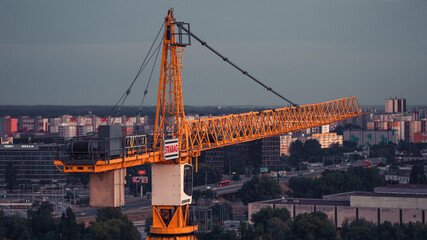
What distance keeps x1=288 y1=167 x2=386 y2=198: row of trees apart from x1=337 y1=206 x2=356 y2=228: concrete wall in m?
22.5

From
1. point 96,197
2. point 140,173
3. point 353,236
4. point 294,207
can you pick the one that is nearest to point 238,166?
point 140,173

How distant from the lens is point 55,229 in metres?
72.8

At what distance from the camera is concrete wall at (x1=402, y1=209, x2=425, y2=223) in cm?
7331

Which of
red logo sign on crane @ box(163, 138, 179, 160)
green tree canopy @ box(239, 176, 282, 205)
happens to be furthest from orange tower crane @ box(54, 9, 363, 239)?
green tree canopy @ box(239, 176, 282, 205)

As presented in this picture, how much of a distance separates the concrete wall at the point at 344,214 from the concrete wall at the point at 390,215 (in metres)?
2.17

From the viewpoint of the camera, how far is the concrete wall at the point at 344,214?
74.2 m

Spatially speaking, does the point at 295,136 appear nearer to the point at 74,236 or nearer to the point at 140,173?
the point at 140,173

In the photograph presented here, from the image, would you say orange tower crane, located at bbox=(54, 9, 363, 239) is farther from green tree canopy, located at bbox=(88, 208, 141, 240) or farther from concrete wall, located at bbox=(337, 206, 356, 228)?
concrete wall, located at bbox=(337, 206, 356, 228)

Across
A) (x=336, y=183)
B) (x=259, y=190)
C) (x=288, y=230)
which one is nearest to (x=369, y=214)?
(x=288, y=230)

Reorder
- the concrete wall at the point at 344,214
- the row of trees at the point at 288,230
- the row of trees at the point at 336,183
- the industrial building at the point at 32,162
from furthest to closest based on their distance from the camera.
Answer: the industrial building at the point at 32,162 → the row of trees at the point at 336,183 → the concrete wall at the point at 344,214 → the row of trees at the point at 288,230

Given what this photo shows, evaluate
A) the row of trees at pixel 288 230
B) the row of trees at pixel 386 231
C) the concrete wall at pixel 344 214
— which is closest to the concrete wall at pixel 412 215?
the concrete wall at pixel 344 214

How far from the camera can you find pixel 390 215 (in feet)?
242

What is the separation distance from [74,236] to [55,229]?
7431 millimetres

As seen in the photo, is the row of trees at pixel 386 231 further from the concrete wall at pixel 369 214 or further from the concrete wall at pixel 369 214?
the concrete wall at pixel 369 214
